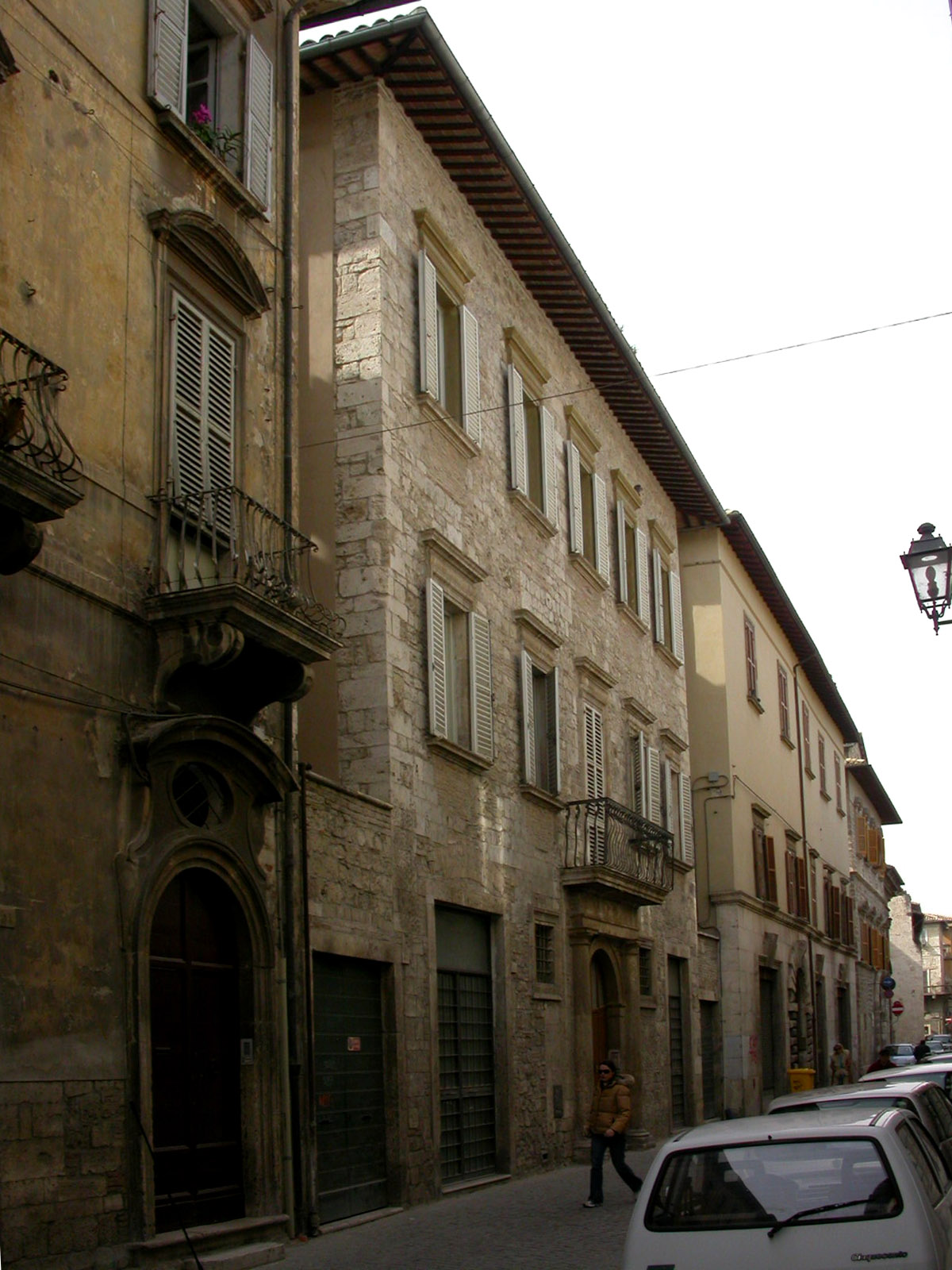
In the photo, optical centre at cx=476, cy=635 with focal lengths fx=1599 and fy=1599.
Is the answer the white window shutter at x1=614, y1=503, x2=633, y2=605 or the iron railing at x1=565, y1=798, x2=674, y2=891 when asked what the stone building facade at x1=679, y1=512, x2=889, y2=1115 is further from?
the iron railing at x1=565, y1=798, x2=674, y2=891

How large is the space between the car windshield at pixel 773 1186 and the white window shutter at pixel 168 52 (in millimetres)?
8755

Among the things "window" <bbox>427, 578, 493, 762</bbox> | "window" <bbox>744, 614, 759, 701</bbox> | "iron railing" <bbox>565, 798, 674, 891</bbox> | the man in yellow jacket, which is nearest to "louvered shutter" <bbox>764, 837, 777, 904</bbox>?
"window" <bbox>744, 614, 759, 701</bbox>

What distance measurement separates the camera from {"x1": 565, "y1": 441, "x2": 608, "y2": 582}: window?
22.0 m

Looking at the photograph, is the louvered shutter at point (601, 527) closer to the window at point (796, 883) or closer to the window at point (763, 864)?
the window at point (763, 864)

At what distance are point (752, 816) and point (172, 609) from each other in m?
22.7

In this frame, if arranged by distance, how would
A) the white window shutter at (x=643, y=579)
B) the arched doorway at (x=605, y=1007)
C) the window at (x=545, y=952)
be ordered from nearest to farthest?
1. the window at (x=545, y=952)
2. the arched doorway at (x=605, y=1007)
3. the white window shutter at (x=643, y=579)

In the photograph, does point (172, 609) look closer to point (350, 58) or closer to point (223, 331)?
point (223, 331)

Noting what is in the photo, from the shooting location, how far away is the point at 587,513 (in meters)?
23.5

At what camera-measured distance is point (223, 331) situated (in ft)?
42.5

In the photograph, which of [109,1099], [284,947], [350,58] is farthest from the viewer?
[350,58]

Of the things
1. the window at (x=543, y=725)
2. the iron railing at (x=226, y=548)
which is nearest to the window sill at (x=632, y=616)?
the window at (x=543, y=725)

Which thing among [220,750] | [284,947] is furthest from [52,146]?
[284,947]

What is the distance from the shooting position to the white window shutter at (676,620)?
91.9ft

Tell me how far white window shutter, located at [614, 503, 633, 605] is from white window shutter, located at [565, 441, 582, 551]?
7.52ft
